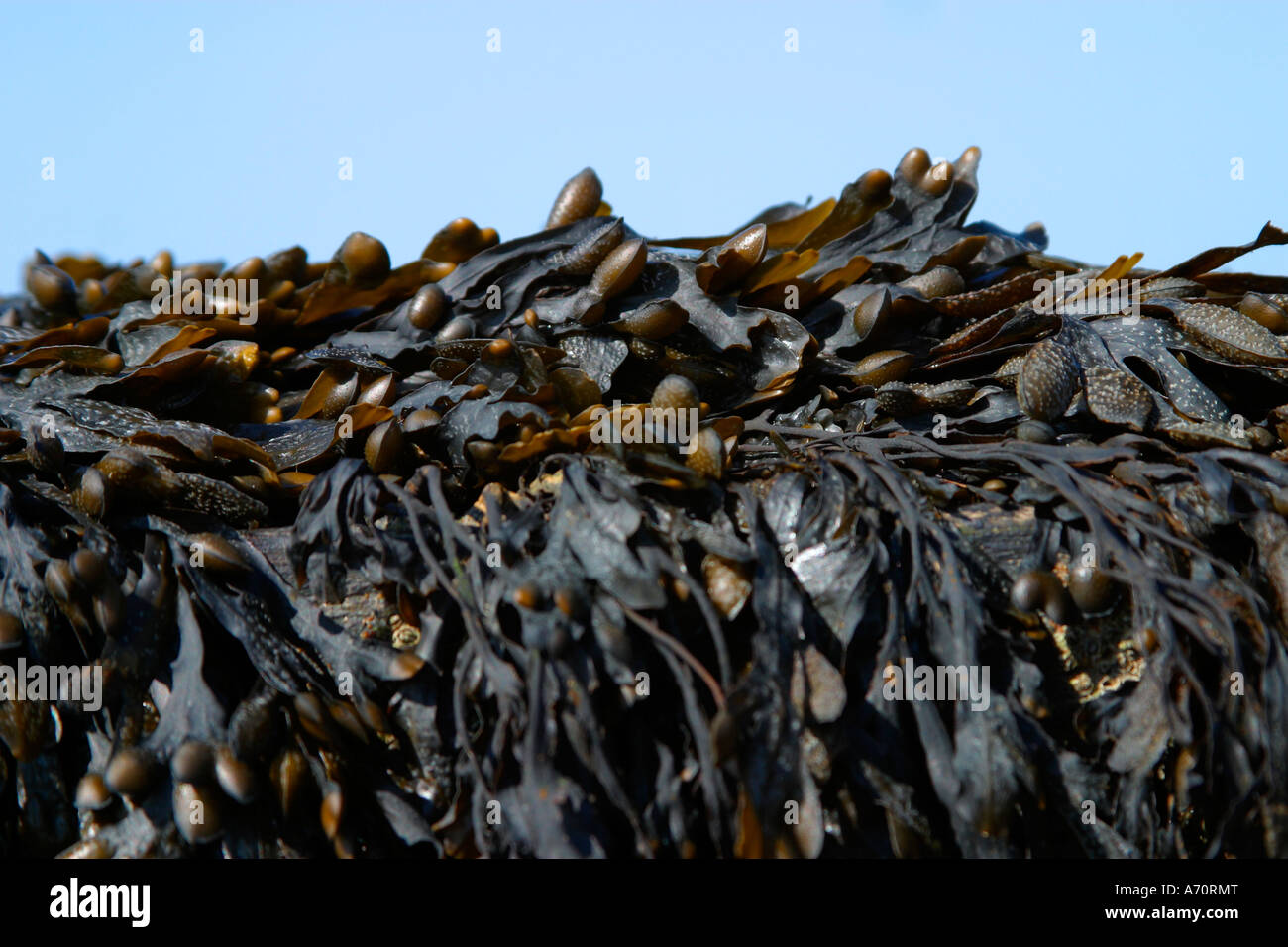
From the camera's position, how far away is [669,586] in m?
1.23

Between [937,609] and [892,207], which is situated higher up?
[892,207]

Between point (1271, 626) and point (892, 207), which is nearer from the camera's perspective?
point (1271, 626)

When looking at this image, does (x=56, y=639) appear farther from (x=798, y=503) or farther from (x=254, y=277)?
(x=798, y=503)

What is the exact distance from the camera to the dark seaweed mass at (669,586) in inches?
45.6

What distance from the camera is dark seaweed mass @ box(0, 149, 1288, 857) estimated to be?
116cm

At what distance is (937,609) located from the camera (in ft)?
4.04

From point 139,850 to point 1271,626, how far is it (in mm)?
1522

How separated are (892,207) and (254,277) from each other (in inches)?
55.1

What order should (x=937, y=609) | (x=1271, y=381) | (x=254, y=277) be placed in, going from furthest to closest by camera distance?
(x=254, y=277), (x=1271, y=381), (x=937, y=609)
